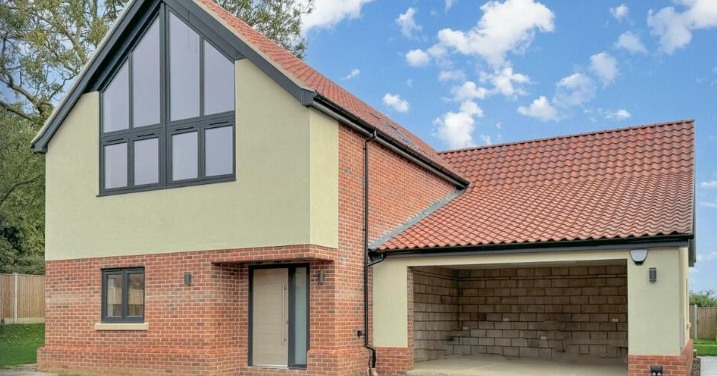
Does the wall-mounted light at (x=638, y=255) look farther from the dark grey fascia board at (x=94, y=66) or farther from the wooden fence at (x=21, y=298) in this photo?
the wooden fence at (x=21, y=298)

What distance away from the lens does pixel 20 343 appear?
24031 millimetres

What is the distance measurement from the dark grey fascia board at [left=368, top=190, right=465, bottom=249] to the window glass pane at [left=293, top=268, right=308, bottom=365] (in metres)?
1.72

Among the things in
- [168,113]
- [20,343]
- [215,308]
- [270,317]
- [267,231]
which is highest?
[168,113]

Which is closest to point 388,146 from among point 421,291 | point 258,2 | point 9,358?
point 421,291

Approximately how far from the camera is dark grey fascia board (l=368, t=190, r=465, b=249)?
52.8 ft

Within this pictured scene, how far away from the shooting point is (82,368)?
16.1 m

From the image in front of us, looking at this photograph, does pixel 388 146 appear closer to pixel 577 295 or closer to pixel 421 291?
pixel 421 291

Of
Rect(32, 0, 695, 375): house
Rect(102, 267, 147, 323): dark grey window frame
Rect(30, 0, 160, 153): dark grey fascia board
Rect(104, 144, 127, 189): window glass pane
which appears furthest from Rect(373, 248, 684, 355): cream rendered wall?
Rect(30, 0, 160, 153): dark grey fascia board

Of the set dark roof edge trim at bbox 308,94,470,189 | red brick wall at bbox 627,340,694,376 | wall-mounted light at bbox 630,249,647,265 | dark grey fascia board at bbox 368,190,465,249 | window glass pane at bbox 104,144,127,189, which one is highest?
dark roof edge trim at bbox 308,94,470,189

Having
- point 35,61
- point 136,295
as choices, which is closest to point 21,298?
point 35,61

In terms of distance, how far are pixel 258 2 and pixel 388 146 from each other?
14.1m

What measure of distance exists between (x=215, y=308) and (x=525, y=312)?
323 inches

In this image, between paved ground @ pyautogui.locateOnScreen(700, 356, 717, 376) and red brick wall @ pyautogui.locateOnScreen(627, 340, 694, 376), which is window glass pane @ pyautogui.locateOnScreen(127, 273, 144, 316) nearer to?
red brick wall @ pyautogui.locateOnScreen(627, 340, 694, 376)

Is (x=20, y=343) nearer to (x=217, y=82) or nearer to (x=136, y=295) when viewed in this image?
(x=136, y=295)
